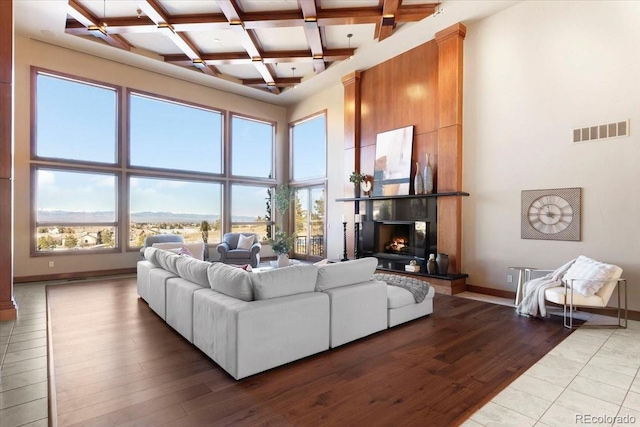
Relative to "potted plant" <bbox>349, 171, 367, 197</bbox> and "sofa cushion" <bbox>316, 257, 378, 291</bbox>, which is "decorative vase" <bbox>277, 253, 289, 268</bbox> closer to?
"potted plant" <bbox>349, 171, 367, 197</bbox>

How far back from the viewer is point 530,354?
2.97 meters

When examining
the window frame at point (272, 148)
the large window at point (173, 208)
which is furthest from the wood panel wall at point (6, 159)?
the window frame at point (272, 148)

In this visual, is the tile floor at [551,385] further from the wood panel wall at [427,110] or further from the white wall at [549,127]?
the wood panel wall at [427,110]

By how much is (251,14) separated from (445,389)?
6097mm

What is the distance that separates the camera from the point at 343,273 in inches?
127

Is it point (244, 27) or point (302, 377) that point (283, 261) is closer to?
point (302, 377)

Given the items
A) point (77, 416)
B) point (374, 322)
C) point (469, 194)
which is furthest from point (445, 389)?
point (469, 194)

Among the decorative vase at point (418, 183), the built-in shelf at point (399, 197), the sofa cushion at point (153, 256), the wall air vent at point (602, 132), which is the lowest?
the sofa cushion at point (153, 256)

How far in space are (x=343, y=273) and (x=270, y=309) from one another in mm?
945

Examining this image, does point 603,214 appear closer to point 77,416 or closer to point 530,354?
point 530,354

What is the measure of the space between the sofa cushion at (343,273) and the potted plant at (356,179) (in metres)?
4.19

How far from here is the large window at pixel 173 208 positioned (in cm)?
755

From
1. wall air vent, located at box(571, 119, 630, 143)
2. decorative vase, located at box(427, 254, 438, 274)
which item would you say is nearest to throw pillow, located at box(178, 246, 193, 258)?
decorative vase, located at box(427, 254, 438, 274)

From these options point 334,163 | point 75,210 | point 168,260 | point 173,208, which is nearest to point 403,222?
point 334,163
